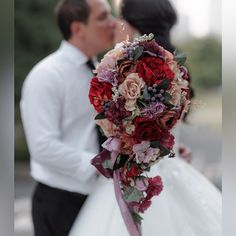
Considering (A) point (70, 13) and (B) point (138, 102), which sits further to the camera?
(A) point (70, 13)

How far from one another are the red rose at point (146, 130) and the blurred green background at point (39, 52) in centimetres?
185

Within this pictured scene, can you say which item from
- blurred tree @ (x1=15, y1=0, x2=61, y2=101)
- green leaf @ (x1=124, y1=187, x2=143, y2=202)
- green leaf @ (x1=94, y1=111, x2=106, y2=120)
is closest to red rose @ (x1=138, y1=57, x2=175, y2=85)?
green leaf @ (x1=94, y1=111, x2=106, y2=120)

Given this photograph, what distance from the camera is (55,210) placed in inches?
69.2

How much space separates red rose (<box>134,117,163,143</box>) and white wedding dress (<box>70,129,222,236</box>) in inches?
15.2

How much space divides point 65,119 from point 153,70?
2.14 feet

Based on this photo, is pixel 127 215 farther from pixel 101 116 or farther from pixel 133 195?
pixel 101 116

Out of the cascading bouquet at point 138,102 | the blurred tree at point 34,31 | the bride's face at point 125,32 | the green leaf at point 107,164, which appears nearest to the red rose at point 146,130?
the cascading bouquet at point 138,102

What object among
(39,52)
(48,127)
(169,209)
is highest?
(39,52)

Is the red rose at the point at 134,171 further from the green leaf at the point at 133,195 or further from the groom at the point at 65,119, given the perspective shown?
the groom at the point at 65,119

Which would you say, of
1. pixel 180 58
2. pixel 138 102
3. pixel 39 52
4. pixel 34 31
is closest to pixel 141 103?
pixel 138 102

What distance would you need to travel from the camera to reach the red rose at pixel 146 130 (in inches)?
44.0

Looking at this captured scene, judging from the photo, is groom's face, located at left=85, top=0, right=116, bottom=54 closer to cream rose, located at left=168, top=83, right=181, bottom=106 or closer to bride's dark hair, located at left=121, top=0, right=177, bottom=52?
bride's dark hair, located at left=121, top=0, right=177, bottom=52
